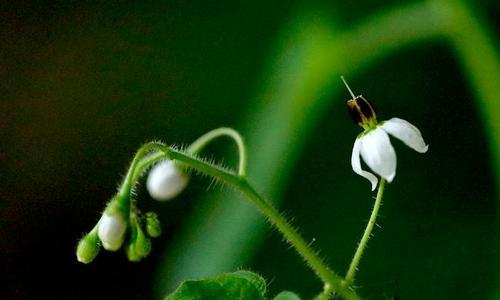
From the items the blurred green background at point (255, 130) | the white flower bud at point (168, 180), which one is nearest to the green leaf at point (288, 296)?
the white flower bud at point (168, 180)

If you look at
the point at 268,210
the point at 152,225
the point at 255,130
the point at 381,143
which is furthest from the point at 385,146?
the point at 255,130

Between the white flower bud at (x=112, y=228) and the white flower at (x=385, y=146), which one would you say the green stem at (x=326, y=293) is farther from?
the white flower bud at (x=112, y=228)

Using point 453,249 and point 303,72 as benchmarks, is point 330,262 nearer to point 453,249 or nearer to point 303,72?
point 453,249

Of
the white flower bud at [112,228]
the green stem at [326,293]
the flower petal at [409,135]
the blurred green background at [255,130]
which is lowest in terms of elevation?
the green stem at [326,293]

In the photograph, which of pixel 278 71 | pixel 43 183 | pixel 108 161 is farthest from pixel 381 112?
pixel 43 183

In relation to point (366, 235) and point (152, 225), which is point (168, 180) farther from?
point (366, 235)

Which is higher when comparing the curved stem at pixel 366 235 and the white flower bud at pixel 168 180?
the white flower bud at pixel 168 180
